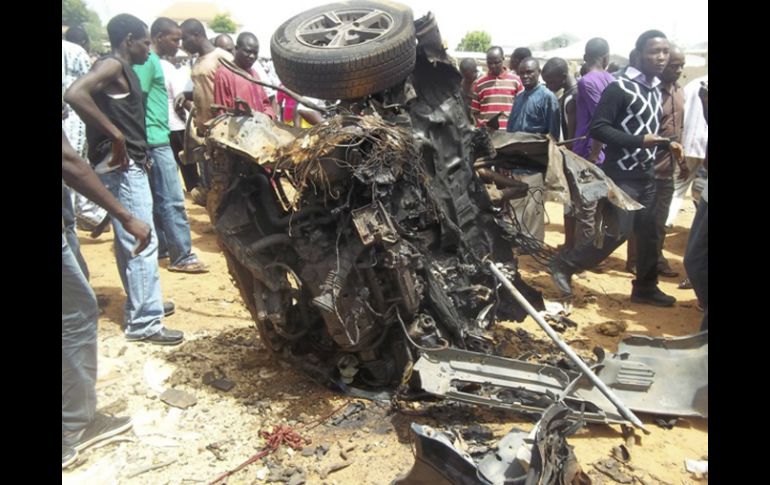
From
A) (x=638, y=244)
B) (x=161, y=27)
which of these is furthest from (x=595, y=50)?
(x=161, y=27)

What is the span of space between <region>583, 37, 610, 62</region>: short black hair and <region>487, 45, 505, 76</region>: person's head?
125cm

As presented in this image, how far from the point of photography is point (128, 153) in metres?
4.71

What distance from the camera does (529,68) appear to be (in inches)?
291

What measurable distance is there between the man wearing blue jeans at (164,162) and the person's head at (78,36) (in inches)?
73.7

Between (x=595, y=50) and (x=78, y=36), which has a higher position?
(x=78, y=36)

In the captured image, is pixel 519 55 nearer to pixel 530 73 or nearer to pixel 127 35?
pixel 530 73

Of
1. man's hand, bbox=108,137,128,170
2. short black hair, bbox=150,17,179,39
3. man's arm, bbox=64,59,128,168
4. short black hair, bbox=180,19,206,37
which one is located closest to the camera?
man's arm, bbox=64,59,128,168

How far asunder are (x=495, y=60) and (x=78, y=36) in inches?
214

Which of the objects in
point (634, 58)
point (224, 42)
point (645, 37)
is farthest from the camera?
point (224, 42)

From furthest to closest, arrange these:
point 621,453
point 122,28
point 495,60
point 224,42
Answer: point 224,42
point 495,60
point 122,28
point 621,453

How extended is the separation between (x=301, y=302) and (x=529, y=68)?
191 inches

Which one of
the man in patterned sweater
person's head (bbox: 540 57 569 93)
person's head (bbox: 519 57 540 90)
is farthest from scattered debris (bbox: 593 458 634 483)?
person's head (bbox: 540 57 569 93)

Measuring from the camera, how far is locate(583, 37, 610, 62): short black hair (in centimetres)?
729

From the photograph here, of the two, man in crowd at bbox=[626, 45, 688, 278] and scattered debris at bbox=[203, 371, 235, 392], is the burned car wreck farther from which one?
man in crowd at bbox=[626, 45, 688, 278]
